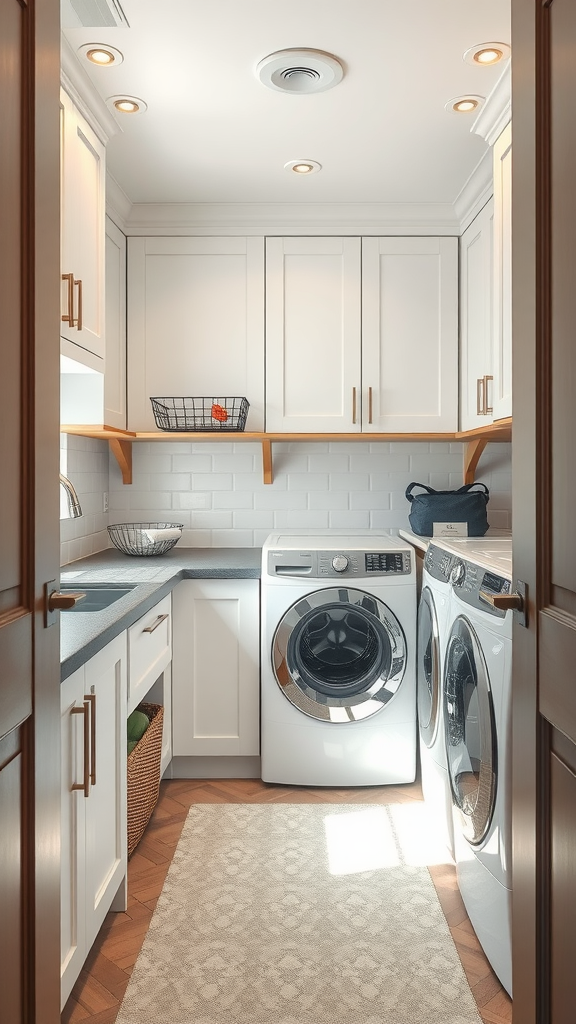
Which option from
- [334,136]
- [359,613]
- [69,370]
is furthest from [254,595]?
[334,136]

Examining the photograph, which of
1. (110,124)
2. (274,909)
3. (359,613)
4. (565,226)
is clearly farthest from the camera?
(359,613)

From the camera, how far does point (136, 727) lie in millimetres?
2439

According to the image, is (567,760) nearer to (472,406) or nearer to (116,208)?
(472,406)

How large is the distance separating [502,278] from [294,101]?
33.8 inches

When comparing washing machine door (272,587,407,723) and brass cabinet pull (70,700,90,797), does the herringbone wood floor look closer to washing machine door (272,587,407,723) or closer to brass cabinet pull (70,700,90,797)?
washing machine door (272,587,407,723)

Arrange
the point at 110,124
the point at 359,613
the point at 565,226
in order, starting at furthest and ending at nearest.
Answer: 1. the point at 359,613
2. the point at 110,124
3. the point at 565,226

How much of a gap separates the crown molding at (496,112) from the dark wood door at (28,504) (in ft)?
5.13

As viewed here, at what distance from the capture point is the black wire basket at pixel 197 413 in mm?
3221

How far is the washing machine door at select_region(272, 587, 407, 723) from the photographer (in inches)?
112

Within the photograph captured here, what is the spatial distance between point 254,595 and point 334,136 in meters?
1.67

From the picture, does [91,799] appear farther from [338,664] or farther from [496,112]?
[496,112]

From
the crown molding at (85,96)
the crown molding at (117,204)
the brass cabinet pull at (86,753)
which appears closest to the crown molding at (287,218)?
the crown molding at (117,204)

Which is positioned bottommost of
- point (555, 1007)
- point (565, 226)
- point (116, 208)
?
point (555, 1007)

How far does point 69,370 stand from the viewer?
8.23ft
